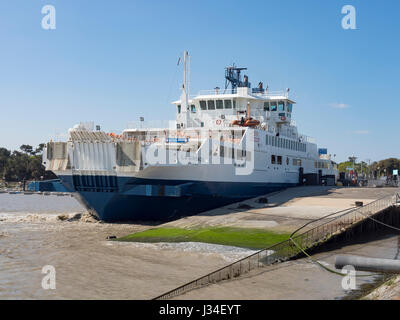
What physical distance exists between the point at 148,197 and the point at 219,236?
6807 millimetres

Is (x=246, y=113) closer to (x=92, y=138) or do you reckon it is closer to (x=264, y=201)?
(x=264, y=201)

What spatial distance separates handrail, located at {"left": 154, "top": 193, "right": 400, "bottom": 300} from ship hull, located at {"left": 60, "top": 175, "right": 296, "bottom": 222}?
792cm

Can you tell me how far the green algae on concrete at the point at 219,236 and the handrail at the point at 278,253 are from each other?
0.86m

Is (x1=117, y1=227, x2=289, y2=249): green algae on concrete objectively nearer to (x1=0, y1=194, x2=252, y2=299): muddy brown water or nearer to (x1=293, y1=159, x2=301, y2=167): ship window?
(x1=0, y1=194, x2=252, y2=299): muddy brown water

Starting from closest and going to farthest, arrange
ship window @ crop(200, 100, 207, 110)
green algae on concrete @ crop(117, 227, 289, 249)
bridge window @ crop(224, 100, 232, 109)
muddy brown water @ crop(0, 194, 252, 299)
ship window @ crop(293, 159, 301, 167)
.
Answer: muddy brown water @ crop(0, 194, 252, 299)
green algae on concrete @ crop(117, 227, 289, 249)
bridge window @ crop(224, 100, 232, 109)
ship window @ crop(200, 100, 207, 110)
ship window @ crop(293, 159, 301, 167)

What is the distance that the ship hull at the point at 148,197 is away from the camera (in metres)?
23.2

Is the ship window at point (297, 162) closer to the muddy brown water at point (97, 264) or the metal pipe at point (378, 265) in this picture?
the muddy brown water at point (97, 264)

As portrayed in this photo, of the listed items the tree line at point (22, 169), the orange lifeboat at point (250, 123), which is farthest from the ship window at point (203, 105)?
the tree line at point (22, 169)

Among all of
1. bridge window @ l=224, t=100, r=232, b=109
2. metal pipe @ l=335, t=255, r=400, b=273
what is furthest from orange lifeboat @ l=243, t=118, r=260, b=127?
metal pipe @ l=335, t=255, r=400, b=273

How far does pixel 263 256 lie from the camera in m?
15.0

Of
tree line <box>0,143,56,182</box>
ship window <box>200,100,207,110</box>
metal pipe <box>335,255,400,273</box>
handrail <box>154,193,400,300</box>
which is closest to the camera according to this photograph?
metal pipe <box>335,255,400,273</box>

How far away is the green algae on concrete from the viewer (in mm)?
17188

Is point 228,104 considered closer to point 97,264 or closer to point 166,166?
point 166,166
